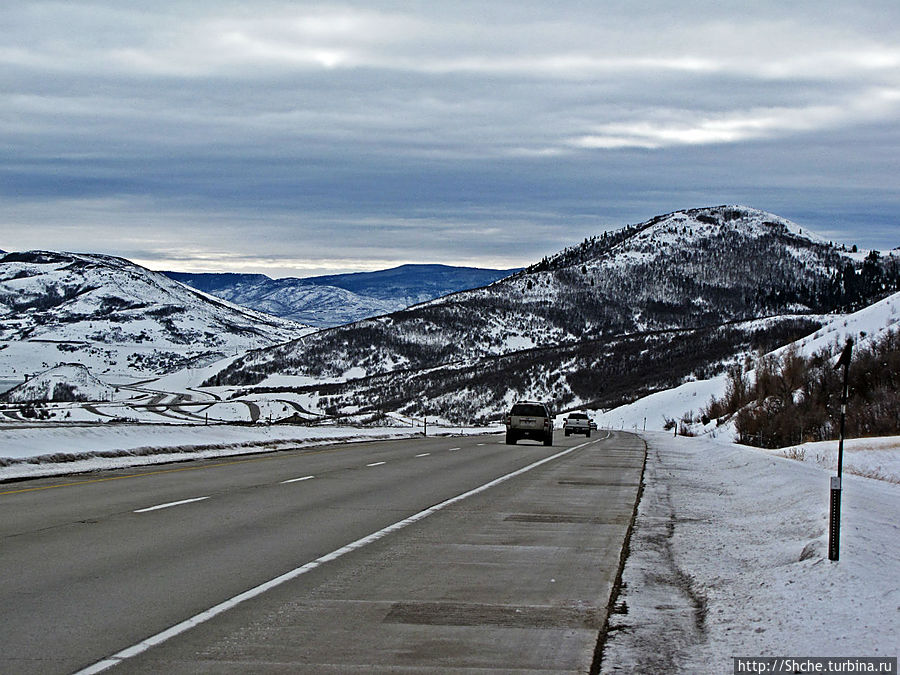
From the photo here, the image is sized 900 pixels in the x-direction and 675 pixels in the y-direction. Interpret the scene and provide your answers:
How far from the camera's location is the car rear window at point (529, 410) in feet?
138

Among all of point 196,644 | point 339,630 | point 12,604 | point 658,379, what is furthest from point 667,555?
point 658,379

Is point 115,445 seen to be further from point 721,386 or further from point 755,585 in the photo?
point 721,386

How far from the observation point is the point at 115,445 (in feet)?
91.1

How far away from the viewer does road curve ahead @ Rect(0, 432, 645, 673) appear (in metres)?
6.97

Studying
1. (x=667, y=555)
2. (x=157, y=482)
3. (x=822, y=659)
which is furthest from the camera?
(x=157, y=482)

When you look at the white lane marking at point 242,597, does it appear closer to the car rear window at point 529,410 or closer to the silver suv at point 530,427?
the silver suv at point 530,427

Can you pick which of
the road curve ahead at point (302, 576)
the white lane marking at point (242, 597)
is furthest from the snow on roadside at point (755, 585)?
Result: the white lane marking at point (242, 597)

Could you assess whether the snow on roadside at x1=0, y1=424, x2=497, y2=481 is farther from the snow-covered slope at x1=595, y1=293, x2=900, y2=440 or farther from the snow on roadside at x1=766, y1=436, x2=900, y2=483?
the snow-covered slope at x1=595, y1=293, x2=900, y2=440

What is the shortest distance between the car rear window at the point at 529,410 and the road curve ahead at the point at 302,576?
2257cm

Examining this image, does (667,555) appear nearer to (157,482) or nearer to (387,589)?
(387,589)

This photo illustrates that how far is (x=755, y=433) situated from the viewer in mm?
57188

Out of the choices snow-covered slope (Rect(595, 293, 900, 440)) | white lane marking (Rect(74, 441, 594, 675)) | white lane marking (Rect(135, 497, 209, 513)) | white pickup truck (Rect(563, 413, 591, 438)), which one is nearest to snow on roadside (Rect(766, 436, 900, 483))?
white lane marking (Rect(74, 441, 594, 675))

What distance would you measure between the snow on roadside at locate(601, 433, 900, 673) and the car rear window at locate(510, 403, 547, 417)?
2507cm

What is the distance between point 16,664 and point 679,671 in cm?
421
